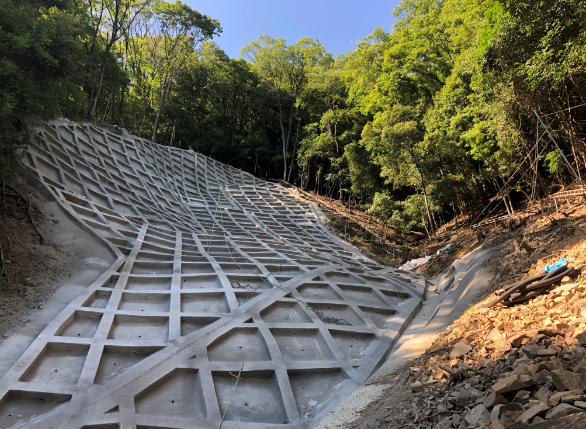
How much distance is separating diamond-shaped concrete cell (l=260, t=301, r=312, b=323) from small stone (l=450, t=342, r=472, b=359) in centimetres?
264

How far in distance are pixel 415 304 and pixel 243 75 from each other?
81.4 feet

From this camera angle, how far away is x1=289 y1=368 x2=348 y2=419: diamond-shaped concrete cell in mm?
3554

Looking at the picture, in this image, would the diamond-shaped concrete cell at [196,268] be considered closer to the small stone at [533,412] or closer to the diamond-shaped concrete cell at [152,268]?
the diamond-shaped concrete cell at [152,268]

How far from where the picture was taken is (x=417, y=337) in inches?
185

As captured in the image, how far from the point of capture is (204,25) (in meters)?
21.5

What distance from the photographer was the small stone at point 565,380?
69.2 inches

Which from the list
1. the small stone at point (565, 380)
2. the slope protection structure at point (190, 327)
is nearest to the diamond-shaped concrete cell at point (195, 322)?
the slope protection structure at point (190, 327)

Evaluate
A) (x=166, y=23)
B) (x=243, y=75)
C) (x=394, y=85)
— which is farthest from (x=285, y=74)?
(x=394, y=85)

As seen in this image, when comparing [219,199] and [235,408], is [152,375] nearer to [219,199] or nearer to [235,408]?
[235,408]

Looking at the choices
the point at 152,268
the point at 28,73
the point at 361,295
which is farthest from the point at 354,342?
the point at 28,73

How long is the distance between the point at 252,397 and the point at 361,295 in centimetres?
368

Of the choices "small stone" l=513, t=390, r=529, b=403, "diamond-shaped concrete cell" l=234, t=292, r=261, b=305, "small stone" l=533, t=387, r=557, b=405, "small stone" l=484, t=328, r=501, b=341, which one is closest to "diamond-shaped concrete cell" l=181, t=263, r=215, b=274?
"diamond-shaped concrete cell" l=234, t=292, r=261, b=305

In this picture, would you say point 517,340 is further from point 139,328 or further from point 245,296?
point 139,328

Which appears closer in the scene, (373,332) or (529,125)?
(373,332)
